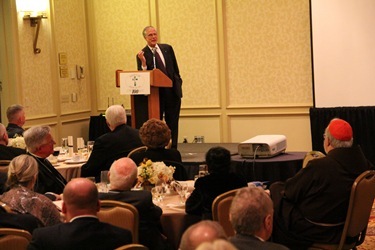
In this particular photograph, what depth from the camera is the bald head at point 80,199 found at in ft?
11.0

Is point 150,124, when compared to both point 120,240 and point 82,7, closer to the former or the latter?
point 120,240

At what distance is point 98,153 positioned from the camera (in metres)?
6.58

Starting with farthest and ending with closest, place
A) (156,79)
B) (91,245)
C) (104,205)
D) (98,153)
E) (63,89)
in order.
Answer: (63,89) → (156,79) → (98,153) → (104,205) → (91,245)

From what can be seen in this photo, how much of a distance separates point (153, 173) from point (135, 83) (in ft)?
10.0

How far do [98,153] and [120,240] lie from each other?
332 cm

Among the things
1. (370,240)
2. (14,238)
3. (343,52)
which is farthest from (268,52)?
(14,238)

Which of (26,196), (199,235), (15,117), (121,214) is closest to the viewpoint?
(199,235)

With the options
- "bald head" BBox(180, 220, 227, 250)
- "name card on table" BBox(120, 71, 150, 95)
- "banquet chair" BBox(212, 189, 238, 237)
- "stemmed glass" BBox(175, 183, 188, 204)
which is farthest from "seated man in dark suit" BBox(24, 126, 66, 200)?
"bald head" BBox(180, 220, 227, 250)

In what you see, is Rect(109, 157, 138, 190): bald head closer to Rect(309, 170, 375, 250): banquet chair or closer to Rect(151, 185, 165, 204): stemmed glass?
Rect(151, 185, 165, 204): stemmed glass

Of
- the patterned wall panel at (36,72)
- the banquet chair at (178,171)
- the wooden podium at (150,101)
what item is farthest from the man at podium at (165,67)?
the banquet chair at (178,171)

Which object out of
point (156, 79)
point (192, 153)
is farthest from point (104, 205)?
point (192, 153)

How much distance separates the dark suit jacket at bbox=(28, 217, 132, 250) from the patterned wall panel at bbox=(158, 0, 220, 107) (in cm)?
758

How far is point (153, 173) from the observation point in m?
5.00

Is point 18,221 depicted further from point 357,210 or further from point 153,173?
point 357,210
